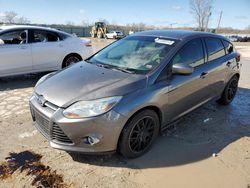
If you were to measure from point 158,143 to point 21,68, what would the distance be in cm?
476

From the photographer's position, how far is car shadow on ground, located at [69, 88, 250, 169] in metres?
3.69

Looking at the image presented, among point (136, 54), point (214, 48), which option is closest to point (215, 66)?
point (214, 48)

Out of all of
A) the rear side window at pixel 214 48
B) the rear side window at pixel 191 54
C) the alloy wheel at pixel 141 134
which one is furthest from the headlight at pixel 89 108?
the rear side window at pixel 214 48

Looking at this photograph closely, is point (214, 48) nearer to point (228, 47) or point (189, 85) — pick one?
point (228, 47)

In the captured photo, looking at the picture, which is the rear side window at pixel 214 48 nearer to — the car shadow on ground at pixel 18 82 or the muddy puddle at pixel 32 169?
the muddy puddle at pixel 32 169

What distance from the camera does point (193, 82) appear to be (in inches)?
175

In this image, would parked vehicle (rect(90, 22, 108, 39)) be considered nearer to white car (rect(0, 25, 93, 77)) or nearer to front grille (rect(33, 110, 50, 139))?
white car (rect(0, 25, 93, 77))

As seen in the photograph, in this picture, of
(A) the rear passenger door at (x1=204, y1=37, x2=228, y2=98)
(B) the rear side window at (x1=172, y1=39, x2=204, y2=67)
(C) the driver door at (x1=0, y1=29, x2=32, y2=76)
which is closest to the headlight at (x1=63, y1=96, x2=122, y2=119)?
(B) the rear side window at (x1=172, y1=39, x2=204, y2=67)

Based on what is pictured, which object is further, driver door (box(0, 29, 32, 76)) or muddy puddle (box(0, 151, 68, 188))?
driver door (box(0, 29, 32, 76))

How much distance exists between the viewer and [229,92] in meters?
6.03

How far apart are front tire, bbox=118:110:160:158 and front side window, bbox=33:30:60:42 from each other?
16.5 ft

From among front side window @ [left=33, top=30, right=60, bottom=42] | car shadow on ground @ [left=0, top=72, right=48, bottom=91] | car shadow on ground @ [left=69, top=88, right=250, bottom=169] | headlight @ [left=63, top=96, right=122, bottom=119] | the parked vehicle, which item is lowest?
the parked vehicle

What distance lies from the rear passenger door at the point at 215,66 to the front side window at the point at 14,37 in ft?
15.7

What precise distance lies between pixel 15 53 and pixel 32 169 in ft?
14.9
